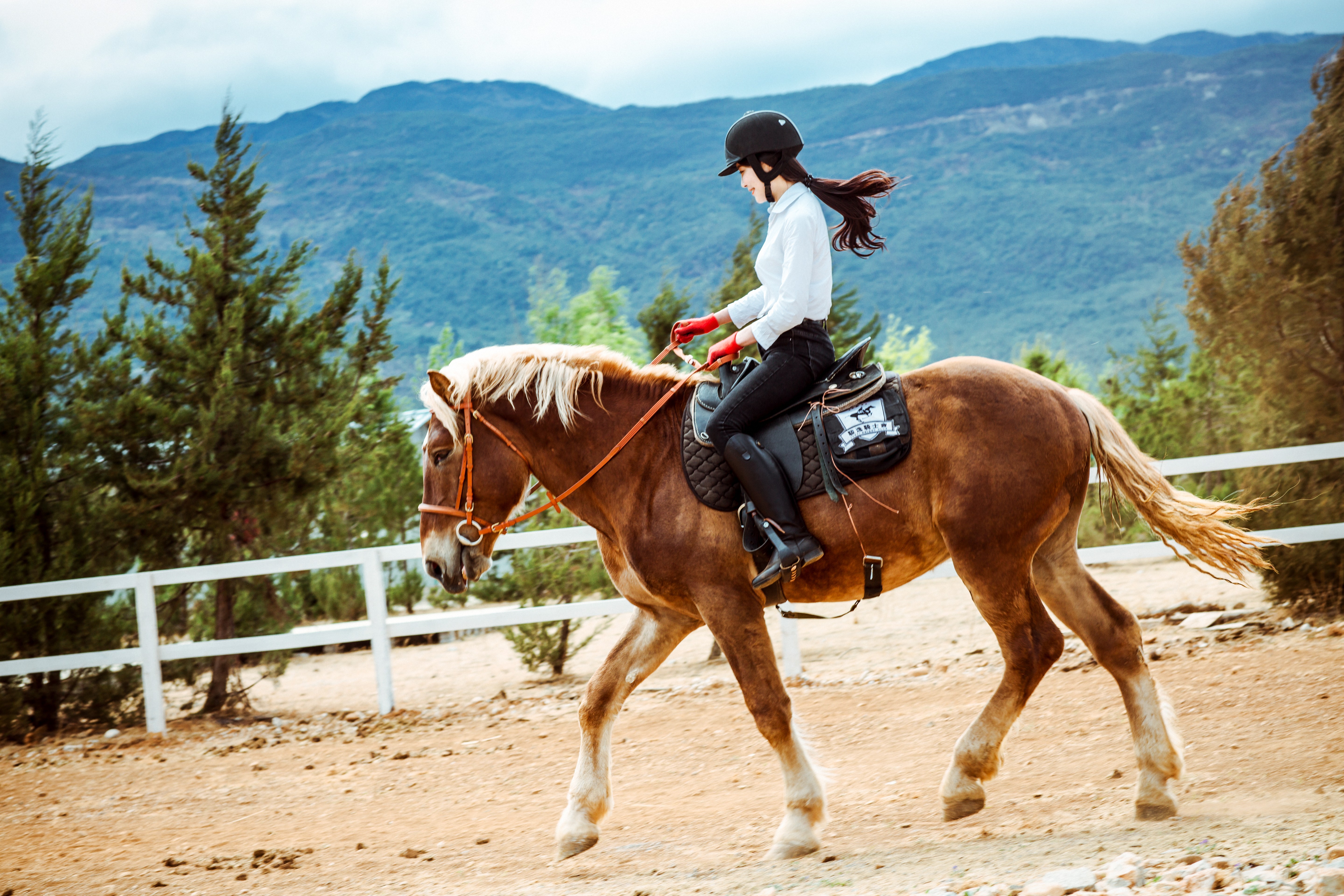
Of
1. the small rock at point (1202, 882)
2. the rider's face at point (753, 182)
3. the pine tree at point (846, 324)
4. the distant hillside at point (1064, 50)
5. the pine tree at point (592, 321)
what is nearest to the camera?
the small rock at point (1202, 882)

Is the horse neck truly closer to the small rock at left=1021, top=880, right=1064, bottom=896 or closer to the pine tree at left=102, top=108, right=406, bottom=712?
the small rock at left=1021, top=880, right=1064, bottom=896

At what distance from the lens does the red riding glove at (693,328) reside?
4121 mm

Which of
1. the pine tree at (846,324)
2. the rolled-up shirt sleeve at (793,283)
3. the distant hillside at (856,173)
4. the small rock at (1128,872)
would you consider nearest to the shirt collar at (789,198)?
the rolled-up shirt sleeve at (793,283)

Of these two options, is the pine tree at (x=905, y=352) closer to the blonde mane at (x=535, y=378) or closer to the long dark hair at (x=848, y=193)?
the long dark hair at (x=848, y=193)

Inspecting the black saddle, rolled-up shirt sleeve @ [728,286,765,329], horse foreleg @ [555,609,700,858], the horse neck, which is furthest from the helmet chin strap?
horse foreleg @ [555,609,700,858]

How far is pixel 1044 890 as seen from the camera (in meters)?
2.77

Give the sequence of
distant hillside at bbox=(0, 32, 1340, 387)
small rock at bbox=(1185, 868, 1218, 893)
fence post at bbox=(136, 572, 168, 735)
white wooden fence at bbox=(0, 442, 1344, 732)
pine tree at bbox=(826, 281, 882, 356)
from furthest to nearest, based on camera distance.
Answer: distant hillside at bbox=(0, 32, 1340, 387)
pine tree at bbox=(826, 281, 882, 356)
fence post at bbox=(136, 572, 168, 735)
white wooden fence at bbox=(0, 442, 1344, 732)
small rock at bbox=(1185, 868, 1218, 893)

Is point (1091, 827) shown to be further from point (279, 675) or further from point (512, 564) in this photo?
point (279, 675)

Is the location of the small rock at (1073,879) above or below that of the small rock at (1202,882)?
below

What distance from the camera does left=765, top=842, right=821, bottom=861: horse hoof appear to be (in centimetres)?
372

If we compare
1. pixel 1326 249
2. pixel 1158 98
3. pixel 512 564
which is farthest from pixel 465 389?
pixel 1158 98

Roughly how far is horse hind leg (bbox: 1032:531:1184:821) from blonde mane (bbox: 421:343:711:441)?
167cm

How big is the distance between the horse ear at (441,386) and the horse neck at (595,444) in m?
0.19

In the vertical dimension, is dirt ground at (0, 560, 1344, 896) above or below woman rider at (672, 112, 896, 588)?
below
